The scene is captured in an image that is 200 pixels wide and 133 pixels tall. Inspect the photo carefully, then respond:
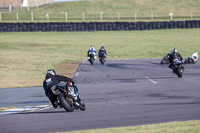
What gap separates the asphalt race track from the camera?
10.4 m

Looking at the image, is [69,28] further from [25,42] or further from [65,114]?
[65,114]

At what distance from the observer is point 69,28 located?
47781mm

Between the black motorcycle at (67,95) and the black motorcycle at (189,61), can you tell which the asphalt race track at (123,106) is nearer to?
the black motorcycle at (67,95)

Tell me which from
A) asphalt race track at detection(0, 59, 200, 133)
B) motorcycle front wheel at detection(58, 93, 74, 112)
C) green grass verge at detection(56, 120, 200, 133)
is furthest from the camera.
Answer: motorcycle front wheel at detection(58, 93, 74, 112)

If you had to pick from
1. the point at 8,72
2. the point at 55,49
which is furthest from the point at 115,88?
the point at 55,49

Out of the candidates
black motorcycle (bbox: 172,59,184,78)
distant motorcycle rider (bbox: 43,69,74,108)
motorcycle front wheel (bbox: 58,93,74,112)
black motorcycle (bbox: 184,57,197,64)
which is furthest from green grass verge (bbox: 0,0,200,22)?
motorcycle front wheel (bbox: 58,93,74,112)

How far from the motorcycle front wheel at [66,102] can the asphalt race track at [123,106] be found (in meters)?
0.15

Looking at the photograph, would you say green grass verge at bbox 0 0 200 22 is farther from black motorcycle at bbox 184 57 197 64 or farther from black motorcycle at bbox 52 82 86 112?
black motorcycle at bbox 52 82 86 112

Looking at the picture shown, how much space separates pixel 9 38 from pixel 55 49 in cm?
890

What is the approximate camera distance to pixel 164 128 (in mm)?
9164

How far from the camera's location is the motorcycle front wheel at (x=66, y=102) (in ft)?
38.1

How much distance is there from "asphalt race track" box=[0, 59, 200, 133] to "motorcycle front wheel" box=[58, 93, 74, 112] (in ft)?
0.50

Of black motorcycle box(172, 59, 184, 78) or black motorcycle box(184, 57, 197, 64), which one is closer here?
black motorcycle box(172, 59, 184, 78)

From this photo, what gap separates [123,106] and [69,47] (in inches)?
1231
